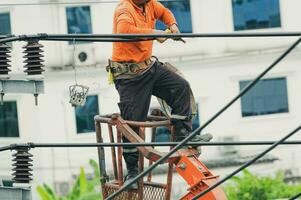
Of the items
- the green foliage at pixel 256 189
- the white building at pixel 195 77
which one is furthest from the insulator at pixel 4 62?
the white building at pixel 195 77

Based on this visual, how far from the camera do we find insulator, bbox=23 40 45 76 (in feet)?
33.0

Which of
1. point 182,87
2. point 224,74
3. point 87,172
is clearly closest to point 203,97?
point 224,74

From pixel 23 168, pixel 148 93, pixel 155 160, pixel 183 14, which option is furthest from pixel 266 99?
pixel 23 168

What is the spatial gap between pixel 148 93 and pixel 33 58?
1.17m

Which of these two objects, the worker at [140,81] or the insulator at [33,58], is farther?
the worker at [140,81]

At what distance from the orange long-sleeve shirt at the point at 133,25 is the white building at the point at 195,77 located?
71.9 feet

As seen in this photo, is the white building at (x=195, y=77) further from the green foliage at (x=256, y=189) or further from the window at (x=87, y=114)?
the green foliage at (x=256, y=189)

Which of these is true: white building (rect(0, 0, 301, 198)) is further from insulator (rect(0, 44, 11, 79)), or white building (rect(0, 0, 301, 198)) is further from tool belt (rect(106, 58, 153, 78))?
insulator (rect(0, 44, 11, 79))

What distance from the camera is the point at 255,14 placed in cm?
3453

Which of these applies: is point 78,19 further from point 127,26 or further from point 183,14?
point 127,26

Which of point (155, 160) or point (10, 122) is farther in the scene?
point (10, 122)

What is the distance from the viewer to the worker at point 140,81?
10.7 meters

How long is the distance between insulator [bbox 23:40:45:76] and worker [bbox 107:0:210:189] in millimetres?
845

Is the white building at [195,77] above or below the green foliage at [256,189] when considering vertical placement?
above
